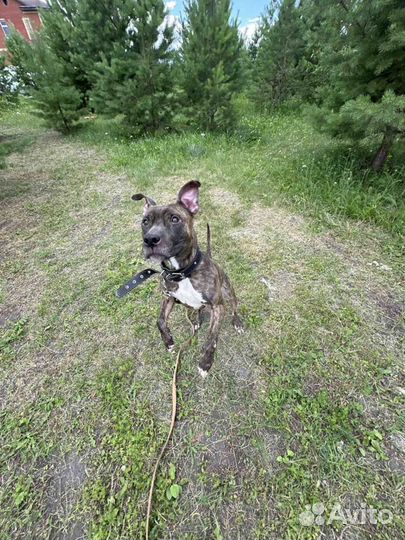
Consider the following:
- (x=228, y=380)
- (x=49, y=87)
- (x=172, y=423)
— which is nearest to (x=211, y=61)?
(x=49, y=87)

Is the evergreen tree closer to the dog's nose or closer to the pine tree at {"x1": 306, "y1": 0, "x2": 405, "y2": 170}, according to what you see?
the pine tree at {"x1": 306, "y1": 0, "x2": 405, "y2": 170}

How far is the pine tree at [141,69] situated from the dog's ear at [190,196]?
768cm

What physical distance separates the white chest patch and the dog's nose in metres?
0.44

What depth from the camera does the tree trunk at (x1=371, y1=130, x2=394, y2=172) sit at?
4.18 meters

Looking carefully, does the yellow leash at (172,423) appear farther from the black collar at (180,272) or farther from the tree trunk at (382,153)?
the tree trunk at (382,153)

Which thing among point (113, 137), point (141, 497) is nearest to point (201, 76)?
point (113, 137)

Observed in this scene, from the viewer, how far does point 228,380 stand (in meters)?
2.32

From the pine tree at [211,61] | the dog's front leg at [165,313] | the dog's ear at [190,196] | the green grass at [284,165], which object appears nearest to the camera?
the dog's ear at [190,196]

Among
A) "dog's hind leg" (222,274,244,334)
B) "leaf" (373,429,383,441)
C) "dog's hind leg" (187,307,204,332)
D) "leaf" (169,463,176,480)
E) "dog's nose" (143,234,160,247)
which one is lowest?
"leaf" (169,463,176,480)

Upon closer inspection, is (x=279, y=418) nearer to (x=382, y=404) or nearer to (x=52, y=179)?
(x=382, y=404)

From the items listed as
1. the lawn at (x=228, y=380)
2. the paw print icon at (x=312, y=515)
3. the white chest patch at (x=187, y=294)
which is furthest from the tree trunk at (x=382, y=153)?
the paw print icon at (x=312, y=515)

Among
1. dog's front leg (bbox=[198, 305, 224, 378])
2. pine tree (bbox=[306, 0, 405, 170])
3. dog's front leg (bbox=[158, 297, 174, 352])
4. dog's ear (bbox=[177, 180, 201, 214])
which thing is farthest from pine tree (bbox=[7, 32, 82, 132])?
dog's front leg (bbox=[198, 305, 224, 378])

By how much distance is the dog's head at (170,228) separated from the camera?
1731mm

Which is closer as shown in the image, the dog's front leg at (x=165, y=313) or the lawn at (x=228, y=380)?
the lawn at (x=228, y=380)
